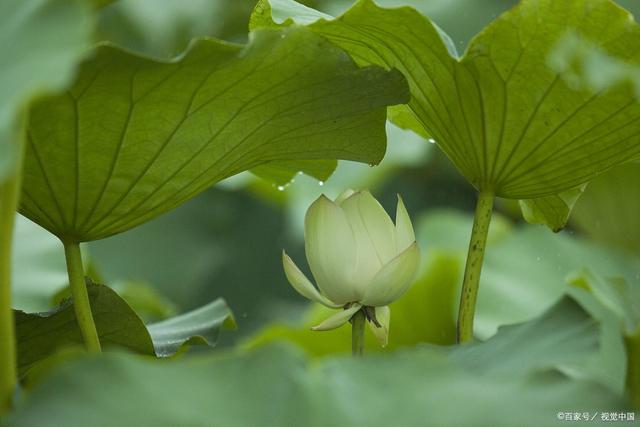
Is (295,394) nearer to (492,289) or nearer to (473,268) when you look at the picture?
(473,268)

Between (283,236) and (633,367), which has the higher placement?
(633,367)

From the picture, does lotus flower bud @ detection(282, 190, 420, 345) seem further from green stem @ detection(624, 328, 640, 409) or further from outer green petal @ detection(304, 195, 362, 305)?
green stem @ detection(624, 328, 640, 409)

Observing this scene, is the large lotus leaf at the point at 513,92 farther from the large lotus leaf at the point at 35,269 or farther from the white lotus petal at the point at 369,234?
the large lotus leaf at the point at 35,269

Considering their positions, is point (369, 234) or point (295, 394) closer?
point (295, 394)

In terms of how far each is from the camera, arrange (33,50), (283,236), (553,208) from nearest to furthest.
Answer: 1. (33,50)
2. (553,208)
3. (283,236)

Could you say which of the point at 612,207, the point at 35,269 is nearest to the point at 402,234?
the point at 35,269

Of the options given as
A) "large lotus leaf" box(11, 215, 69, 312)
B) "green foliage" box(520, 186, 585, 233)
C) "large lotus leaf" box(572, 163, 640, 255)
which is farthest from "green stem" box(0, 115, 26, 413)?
"large lotus leaf" box(572, 163, 640, 255)
